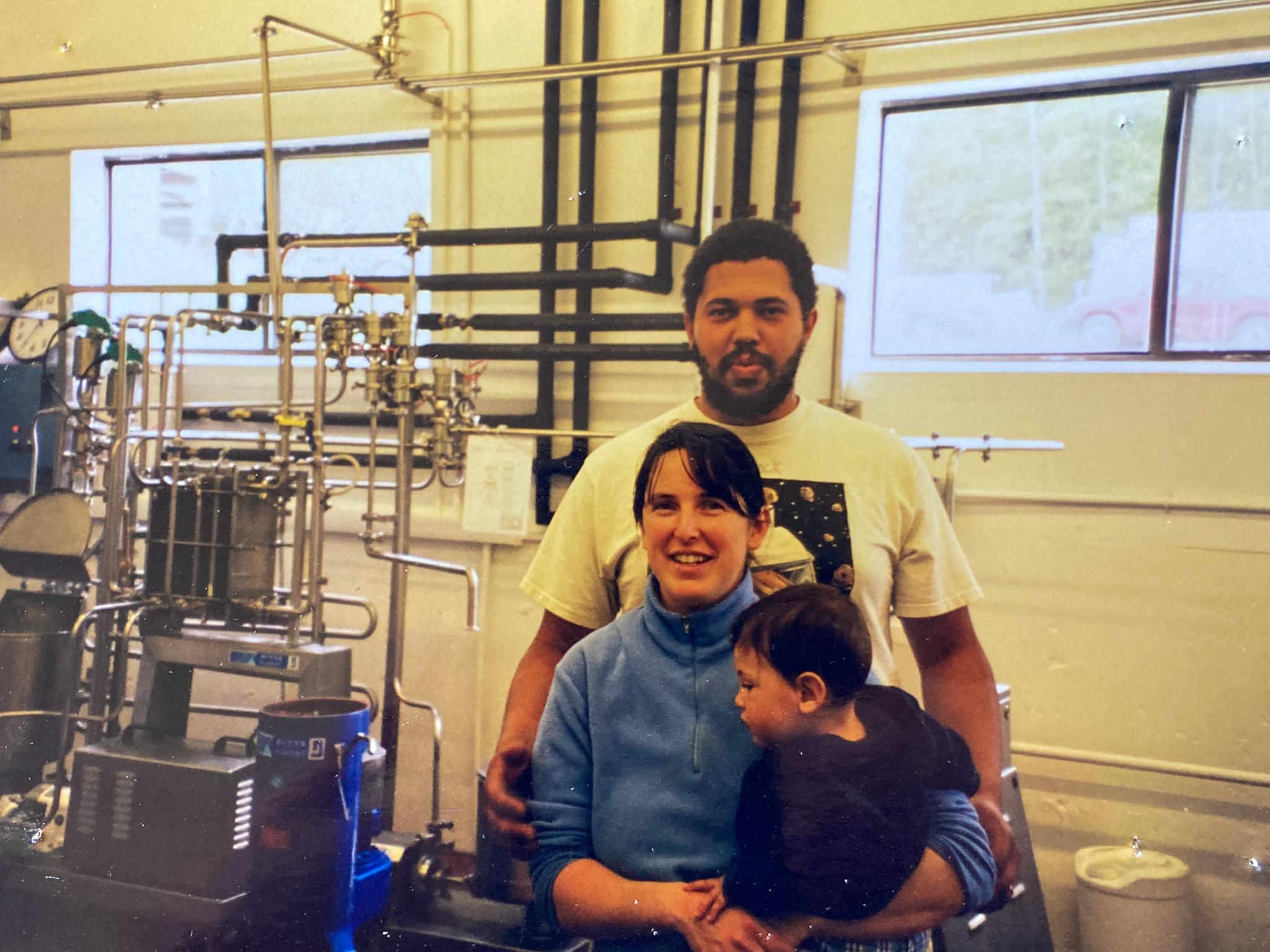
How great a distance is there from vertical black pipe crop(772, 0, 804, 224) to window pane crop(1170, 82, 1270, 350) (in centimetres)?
79

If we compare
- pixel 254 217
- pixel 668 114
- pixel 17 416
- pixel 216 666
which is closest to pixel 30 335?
pixel 17 416

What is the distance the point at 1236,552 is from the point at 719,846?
1.67 m

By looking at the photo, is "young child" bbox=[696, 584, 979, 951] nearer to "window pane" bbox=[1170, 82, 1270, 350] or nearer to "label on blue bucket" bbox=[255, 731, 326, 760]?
"label on blue bucket" bbox=[255, 731, 326, 760]

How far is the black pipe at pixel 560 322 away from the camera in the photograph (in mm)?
2219

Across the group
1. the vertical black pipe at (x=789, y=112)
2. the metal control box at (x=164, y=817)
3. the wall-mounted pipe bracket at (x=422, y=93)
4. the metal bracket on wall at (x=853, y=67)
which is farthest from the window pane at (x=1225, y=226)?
the metal control box at (x=164, y=817)

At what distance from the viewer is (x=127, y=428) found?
90.0 inches

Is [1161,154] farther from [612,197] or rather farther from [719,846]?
[719,846]

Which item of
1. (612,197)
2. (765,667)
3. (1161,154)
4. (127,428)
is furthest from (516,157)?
(765,667)

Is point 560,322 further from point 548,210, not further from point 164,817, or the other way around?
point 164,817

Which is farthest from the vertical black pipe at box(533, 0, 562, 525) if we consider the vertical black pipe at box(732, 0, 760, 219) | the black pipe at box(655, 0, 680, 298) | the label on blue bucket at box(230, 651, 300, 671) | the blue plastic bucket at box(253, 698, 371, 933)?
the blue plastic bucket at box(253, 698, 371, 933)

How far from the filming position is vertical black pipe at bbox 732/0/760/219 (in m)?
2.30

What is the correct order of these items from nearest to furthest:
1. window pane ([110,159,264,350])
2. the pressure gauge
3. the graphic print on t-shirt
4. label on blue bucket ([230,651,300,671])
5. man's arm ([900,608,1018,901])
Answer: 1. the graphic print on t-shirt
2. man's arm ([900,608,1018,901])
3. label on blue bucket ([230,651,300,671])
4. window pane ([110,159,264,350])
5. the pressure gauge

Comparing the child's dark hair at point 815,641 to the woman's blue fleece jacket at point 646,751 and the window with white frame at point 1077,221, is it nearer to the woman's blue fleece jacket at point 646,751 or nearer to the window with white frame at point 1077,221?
the woman's blue fleece jacket at point 646,751

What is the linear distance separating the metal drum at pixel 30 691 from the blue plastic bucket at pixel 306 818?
0.71 m
